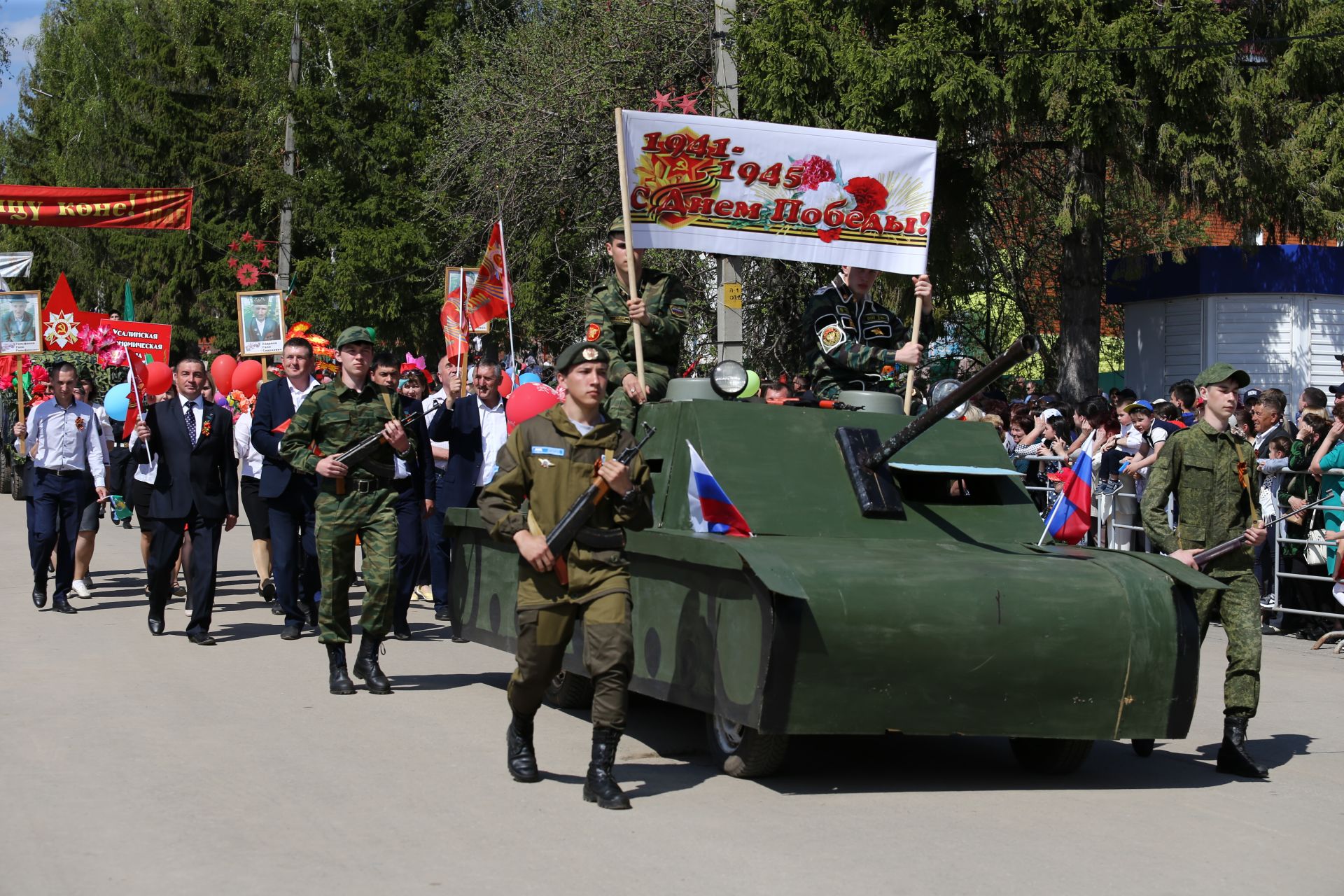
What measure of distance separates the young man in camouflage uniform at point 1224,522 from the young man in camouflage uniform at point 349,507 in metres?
4.29

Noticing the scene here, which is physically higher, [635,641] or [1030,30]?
[1030,30]

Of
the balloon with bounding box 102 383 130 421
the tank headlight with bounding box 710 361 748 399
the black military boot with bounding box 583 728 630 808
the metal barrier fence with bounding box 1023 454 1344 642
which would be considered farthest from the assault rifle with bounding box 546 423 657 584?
the balloon with bounding box 102 383 130 421

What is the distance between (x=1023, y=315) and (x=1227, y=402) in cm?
2177

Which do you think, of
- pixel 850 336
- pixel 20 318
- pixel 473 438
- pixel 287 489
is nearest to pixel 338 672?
pixel 287 489

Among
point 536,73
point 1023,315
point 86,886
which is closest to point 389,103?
point 536,73

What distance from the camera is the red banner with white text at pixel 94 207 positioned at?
62.6 ft

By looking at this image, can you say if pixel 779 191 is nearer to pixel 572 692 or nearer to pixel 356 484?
pixel 356 484

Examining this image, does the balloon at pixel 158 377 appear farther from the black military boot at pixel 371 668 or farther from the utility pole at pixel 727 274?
the black military boot at pixel 371 668

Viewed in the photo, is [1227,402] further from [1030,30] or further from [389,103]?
[389,103]

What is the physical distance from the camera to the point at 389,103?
116 feet

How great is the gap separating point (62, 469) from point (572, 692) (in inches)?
262

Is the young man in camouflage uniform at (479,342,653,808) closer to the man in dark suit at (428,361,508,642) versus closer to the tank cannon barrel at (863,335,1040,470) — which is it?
the tank cannon barrel at (863,335,1040,470)

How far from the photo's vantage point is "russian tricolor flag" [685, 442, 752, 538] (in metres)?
7.61

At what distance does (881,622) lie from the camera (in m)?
6.70
